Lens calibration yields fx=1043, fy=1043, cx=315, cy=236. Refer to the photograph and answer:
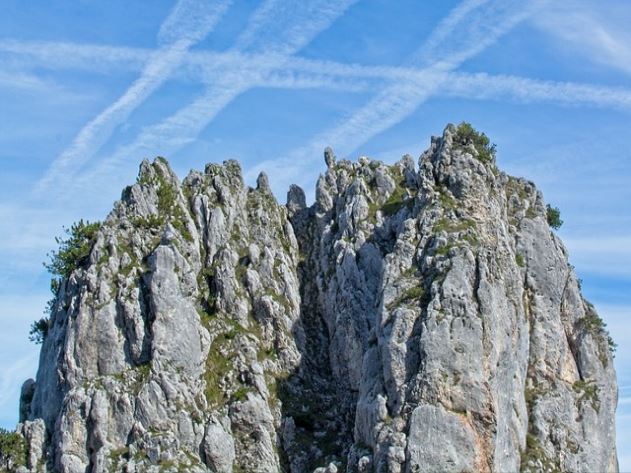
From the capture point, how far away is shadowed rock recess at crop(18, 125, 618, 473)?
93.2m

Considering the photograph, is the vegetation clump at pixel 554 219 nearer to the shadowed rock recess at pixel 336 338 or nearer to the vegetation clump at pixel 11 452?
the shadowed rock recess at pixel 336 338

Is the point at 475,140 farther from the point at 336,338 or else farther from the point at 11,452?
the point at 11,452

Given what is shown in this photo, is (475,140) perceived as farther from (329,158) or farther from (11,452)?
(11,452)

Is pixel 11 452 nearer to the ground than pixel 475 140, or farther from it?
nearer to the ground

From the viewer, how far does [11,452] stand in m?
100

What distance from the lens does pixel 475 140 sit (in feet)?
370

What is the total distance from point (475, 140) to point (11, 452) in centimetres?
5738

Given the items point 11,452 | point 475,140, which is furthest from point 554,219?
point 11,452

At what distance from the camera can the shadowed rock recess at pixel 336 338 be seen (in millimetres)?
93250

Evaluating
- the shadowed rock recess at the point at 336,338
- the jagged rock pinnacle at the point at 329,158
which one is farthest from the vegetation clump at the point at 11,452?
the jagged rock pinnacle at the point at 329,158

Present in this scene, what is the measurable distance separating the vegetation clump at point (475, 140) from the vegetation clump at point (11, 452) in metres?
54.6

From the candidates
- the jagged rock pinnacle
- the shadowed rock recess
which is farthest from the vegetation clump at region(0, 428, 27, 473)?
the jagged rock pinnacle

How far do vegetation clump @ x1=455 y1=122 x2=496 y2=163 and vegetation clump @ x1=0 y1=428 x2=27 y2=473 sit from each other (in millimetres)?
54564

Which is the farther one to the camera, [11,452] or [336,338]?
[336,338]
